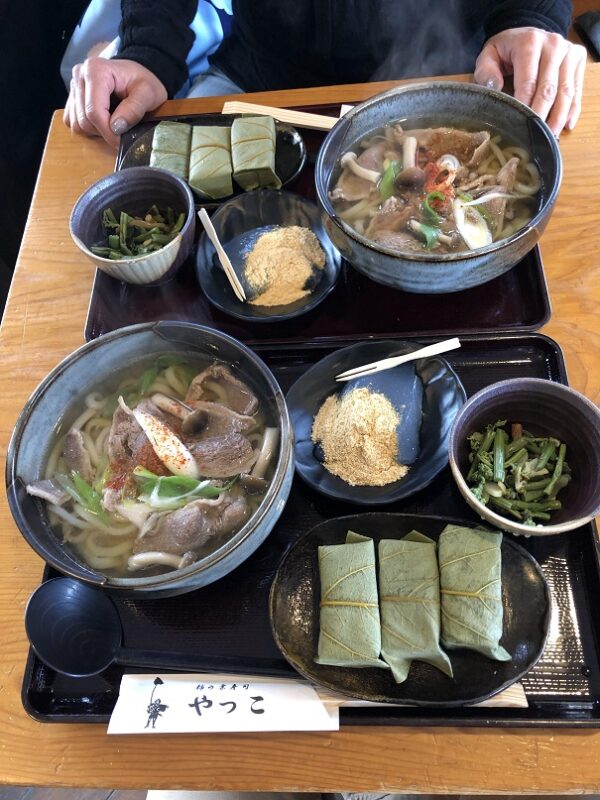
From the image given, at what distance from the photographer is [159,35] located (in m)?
2.17

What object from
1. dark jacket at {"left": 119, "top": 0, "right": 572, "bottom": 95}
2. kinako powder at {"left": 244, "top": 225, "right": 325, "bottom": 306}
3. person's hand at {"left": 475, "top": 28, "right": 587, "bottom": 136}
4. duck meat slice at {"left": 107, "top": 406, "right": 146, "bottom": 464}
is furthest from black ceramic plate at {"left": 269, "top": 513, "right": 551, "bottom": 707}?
dark jacket at {"left": 119, "top": 0, "right": 572, "bottom": 95}

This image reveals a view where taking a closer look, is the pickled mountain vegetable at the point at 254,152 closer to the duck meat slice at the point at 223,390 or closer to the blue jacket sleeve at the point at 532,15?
the duck meat slice at the point at 223,390

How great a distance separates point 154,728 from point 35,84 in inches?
113

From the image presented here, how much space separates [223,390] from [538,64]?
4.84 feet

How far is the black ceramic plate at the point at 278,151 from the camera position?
72.2 inches

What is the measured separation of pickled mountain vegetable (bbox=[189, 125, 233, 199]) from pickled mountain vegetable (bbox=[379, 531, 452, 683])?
120 centimetres

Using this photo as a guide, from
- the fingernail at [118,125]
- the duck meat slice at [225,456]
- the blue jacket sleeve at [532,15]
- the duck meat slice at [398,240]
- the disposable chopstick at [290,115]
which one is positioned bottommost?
the duck meat slice at [225,456]

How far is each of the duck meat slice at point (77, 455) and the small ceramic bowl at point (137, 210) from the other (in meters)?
0.54

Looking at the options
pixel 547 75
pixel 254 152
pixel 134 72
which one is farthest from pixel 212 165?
pixel 547 75

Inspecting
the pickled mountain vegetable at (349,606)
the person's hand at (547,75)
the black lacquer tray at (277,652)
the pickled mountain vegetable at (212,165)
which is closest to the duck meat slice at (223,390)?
the black lacquer tray at (277,652)

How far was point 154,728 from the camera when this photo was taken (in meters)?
1.12

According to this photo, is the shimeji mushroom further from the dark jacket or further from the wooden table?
the dark jacket

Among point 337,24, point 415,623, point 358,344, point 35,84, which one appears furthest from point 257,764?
point 35,84

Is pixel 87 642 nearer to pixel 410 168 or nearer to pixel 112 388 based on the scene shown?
pixel 112 388
